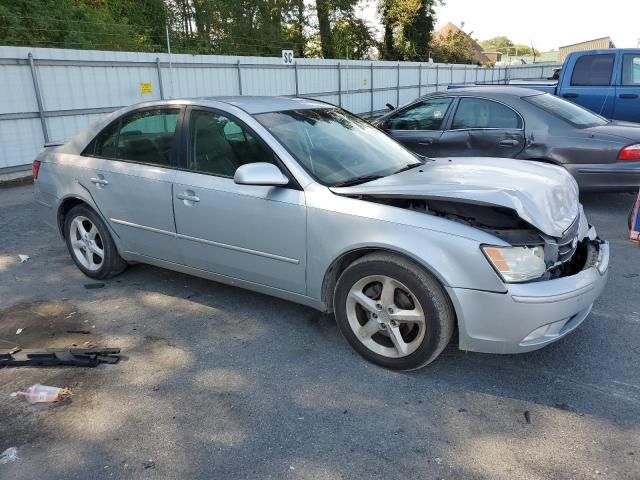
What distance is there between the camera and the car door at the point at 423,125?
716 centimetres

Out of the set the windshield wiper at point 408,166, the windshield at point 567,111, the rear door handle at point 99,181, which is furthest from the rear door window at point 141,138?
the windshield at point 567,111

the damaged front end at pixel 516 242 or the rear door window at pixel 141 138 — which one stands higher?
the rear door window at pixel 141 138

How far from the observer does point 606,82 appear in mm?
8617

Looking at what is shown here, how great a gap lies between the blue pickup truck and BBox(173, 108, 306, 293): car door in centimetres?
712

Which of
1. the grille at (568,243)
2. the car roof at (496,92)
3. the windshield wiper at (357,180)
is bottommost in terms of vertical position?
the grille at (568,243)

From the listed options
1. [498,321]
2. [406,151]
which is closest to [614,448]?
[498,321]

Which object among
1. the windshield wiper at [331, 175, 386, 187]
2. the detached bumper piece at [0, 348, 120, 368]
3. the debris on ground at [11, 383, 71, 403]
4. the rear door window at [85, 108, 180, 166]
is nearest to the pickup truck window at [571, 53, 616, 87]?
the windshield wiper at [331, 175, 386, 187]

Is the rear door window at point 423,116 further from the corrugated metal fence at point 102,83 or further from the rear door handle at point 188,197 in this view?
the corrugated metal fence at point 102,83

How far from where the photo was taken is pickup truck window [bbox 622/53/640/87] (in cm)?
841

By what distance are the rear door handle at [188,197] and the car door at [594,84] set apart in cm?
737

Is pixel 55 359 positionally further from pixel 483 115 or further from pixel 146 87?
pixel 146 87

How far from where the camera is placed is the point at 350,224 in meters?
3.18

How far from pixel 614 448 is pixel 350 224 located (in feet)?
5.74

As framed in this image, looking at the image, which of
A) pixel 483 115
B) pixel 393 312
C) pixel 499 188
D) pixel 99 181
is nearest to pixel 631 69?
pixel 483 115
